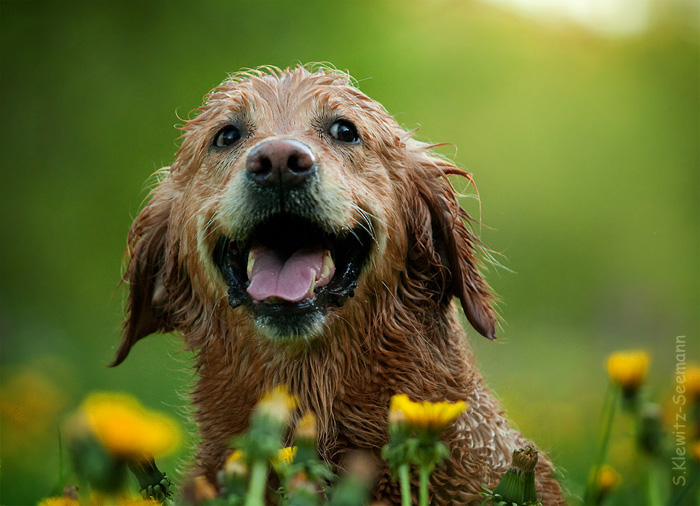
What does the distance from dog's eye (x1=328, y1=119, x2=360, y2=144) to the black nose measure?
13.4 inches

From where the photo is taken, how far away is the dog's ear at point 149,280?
3639 millimetres

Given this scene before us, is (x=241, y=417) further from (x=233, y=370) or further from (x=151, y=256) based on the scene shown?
(x=151, y=256)

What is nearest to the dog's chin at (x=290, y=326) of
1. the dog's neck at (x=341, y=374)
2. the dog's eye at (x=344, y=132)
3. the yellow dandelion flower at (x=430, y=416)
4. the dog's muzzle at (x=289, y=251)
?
the dog's muzzle at (x=289, y=251)

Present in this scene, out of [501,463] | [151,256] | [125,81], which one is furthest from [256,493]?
[125,81]

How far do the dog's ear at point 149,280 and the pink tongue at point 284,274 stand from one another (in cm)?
70

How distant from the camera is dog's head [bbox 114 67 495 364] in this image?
3035 millimetres

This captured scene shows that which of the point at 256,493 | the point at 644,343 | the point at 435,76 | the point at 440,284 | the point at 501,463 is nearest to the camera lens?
the point at 256,493

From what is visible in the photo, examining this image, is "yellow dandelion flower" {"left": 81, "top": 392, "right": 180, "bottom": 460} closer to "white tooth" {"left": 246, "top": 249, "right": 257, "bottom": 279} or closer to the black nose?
the black nose

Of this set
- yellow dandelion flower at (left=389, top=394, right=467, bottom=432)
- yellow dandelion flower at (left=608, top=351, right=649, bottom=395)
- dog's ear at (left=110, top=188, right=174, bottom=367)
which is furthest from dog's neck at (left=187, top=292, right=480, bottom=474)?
yellow dandelion flower at (left=389, top=394, right=467, bottom=432)

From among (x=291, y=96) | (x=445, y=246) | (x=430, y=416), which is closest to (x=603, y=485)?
(x=430, y=416)

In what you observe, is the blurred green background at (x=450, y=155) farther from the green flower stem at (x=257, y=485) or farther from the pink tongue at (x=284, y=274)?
the green flower stem at (x=257, y=485)

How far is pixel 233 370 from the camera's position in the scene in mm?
3256

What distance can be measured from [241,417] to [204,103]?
1.41m

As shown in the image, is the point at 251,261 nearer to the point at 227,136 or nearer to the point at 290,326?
the point at 290,326
